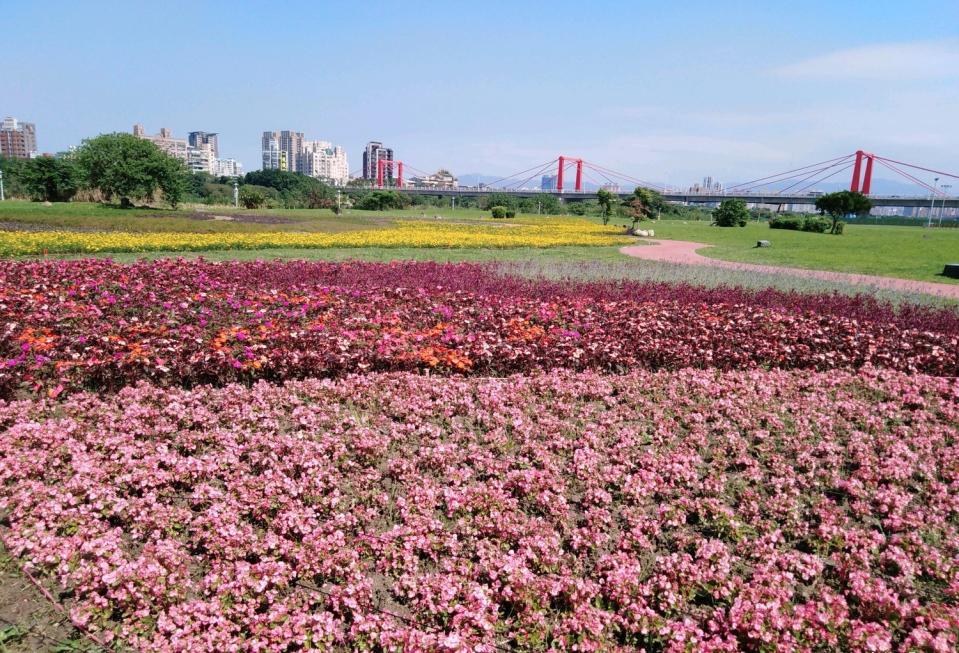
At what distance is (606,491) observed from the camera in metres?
3.99

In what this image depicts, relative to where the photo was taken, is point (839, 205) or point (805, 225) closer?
point (839, 205)

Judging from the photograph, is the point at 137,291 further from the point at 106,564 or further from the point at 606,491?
the point at 606,491

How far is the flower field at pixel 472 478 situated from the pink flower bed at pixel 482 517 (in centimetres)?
2

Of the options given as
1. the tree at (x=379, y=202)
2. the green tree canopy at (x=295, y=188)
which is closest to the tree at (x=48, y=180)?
the green tree canopy at (x=295, y=188)

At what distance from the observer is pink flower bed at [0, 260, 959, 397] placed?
5.63 metres

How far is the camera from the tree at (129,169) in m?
38.5

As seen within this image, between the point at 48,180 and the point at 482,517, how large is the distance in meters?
61.6

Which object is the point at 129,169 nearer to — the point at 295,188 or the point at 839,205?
the point at 295,188

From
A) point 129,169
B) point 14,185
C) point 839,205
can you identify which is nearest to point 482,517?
point 129,169

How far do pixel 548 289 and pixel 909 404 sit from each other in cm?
546

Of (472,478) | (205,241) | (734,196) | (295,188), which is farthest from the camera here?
(734,196)

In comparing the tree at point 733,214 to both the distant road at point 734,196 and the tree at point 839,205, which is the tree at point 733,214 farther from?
the distant road at point 734,196

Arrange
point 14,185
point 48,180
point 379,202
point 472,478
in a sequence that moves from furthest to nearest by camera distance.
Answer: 1. point 379,202
2. point 14,185
3. point 48,180
4. point 472,478

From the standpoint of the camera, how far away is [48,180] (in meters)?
51.3
